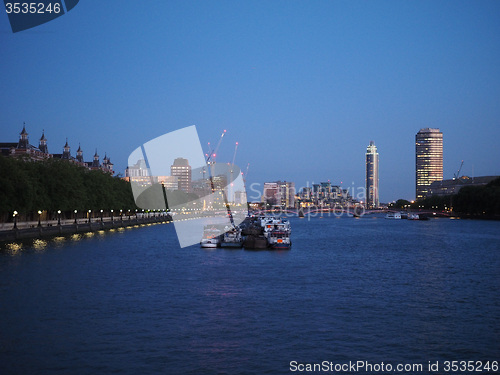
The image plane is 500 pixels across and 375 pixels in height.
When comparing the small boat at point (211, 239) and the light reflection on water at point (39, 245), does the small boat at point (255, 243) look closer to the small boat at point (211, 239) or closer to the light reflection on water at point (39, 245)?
the small boat at point (211, 239)

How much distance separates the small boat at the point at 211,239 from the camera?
7412 centimetres

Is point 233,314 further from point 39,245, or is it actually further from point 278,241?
point 39,245

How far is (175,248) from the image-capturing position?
76.3 metres

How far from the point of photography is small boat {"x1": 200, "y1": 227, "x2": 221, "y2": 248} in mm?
74125

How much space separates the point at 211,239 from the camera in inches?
2936

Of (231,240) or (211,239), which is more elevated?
(211,239)

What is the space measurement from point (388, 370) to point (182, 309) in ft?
44.4

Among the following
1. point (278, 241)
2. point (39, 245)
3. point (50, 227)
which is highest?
point (50, 227)

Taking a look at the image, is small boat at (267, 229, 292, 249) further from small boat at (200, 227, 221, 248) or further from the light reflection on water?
the light reflection on water

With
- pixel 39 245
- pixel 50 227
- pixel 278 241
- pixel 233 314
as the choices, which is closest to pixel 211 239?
pixel 278 241

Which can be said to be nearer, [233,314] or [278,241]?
[233,314]

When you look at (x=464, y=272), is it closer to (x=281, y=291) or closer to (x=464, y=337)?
(x=281, y=291)

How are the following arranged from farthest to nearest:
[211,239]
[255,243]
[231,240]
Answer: [231,240] < [211,239] < [255,243]

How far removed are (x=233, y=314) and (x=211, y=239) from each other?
4378 centimetres
